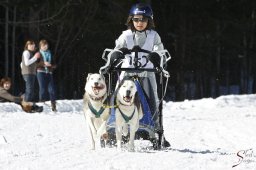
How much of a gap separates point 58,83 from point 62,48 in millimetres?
2415

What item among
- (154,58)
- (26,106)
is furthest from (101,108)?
(26,106)

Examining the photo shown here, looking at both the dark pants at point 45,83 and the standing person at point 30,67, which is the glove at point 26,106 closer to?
the standing person at point 30,67

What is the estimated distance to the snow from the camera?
6.23 m

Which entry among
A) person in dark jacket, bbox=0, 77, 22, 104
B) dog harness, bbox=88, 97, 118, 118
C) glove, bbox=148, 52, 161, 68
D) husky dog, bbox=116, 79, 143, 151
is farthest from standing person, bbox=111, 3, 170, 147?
person in dark jacket, bbox=0, 77, 22, 104

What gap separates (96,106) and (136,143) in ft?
6.19

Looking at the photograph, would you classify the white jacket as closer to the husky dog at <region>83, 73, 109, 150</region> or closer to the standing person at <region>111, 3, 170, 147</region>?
the standing person at <region>111, 3, 170, 147</region>

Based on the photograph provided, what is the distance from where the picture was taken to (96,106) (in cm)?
700

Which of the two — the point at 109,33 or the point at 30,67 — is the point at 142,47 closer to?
the point at 30,67

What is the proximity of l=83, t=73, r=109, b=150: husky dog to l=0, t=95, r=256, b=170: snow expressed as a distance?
23 cm

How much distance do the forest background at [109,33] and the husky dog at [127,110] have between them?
18268mm

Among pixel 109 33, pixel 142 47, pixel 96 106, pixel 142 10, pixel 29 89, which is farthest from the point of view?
pixel 109 33

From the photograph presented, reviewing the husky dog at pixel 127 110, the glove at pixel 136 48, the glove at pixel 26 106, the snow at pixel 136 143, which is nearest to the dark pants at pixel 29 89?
the glove at pixel 26 106

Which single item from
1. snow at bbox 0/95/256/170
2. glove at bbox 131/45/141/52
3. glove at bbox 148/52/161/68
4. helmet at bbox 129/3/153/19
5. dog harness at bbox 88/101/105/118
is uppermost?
helmet at bbox 129/3/153/19

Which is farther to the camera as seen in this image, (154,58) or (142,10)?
(142,10)
